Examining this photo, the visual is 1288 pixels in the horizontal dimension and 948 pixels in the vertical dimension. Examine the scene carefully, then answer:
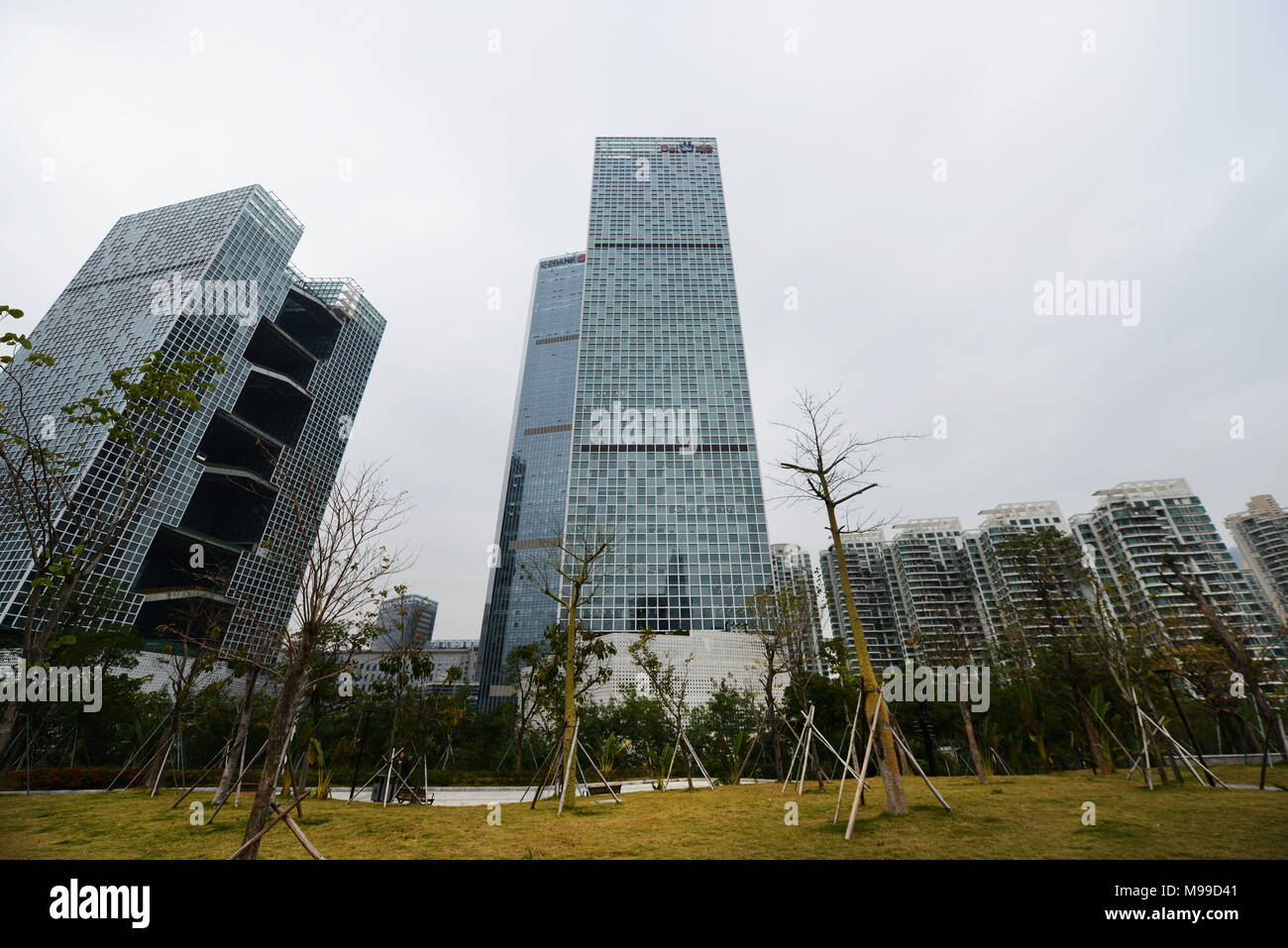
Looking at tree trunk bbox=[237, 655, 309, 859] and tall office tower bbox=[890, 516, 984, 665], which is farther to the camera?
tall office tower bbox=[890, 516, 984, 665]

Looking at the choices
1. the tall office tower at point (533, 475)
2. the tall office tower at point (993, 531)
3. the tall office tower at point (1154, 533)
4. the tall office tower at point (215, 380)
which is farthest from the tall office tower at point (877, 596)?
the tall office tower at point (215, 380)

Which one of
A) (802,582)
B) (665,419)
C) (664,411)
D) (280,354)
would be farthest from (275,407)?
(802,582)

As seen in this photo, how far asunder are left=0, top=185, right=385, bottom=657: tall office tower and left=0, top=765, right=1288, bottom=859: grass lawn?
36.8 m

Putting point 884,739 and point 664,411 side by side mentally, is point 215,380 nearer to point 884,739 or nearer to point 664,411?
point 664,411

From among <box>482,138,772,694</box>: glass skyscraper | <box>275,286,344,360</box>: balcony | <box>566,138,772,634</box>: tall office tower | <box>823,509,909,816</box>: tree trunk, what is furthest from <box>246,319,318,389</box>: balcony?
<box>823,509,909,816</box>: tree trunk

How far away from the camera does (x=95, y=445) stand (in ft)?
140

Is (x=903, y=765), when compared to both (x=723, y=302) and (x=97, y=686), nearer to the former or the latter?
(x=97, y=686)

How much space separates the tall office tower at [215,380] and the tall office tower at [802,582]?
40698 mm

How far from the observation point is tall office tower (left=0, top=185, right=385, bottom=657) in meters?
46.5

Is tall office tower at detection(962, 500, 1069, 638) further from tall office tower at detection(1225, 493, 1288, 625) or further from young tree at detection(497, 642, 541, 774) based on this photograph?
young tree at detection(497, 642, 541, 774)

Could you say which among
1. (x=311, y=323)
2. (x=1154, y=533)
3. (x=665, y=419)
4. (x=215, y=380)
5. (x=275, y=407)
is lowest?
(x=1154, y=533)

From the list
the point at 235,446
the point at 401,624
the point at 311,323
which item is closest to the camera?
the point at 401,624

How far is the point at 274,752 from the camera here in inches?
255

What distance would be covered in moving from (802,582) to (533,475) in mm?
91450
